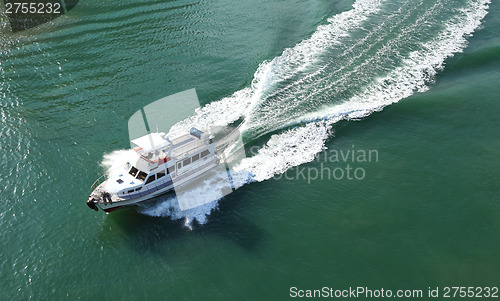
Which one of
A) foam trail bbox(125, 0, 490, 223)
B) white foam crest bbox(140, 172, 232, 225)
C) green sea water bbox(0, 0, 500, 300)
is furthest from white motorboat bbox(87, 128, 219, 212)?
green sea water bbox(0, 0, 500, 300)

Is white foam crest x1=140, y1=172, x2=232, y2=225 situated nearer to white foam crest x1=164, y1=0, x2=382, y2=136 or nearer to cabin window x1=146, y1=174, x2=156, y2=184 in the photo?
cabin window x1=146, y1=174, x2=156, y2=184

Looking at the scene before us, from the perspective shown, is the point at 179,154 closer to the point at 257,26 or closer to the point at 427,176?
the point at 427,176

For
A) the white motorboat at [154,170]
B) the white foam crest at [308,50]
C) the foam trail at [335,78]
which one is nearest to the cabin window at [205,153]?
the white motorboat at [154,170]

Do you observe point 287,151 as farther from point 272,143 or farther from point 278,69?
point 278,69

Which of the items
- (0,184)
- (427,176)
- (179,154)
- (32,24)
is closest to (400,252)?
(427,176)

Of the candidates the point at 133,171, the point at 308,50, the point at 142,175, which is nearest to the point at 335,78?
the point at 308,50

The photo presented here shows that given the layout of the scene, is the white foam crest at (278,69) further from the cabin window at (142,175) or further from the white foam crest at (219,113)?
the cabin window at (142,175)
